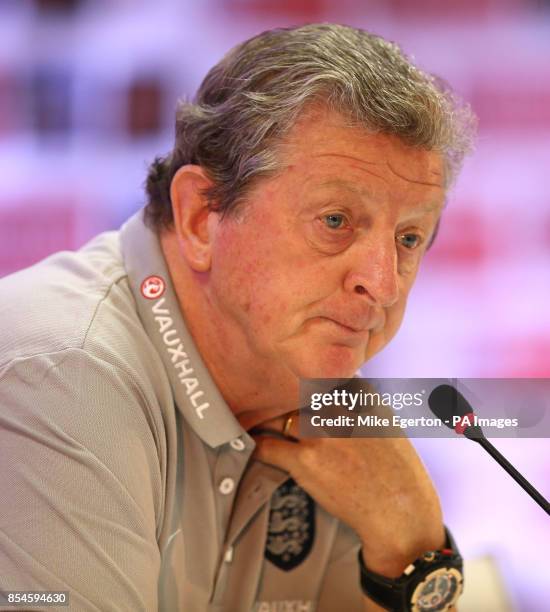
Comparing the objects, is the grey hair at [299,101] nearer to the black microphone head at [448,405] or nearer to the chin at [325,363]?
the chin at [325,363]

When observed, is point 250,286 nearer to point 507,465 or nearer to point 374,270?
point 374,270

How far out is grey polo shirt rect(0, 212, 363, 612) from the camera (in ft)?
4.09

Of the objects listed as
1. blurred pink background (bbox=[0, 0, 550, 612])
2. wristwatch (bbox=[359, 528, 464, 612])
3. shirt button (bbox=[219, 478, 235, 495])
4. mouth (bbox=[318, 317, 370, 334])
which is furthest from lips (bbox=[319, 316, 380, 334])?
blurred pink background (bbox=[0, 0, 550, 612])

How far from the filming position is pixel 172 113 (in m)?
3.11

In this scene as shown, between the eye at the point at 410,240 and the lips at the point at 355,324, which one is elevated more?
the eye at the point at 410,240

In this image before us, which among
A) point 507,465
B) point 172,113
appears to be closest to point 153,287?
point 507,465

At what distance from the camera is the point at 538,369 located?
3039 mm

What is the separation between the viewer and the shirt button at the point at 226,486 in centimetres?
165

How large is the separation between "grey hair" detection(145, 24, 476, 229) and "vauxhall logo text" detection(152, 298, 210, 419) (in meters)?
0.24

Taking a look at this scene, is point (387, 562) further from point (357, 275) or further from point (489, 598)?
point (357, 275)

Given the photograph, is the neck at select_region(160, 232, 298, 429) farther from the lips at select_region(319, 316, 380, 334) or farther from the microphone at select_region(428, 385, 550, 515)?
the microphone at select_region(428, 385, 550, 515)

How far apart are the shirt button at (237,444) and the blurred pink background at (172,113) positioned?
151cm

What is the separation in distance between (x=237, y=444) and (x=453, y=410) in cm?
45

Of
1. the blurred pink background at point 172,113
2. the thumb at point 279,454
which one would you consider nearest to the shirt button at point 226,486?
the thumb at point 279,454
